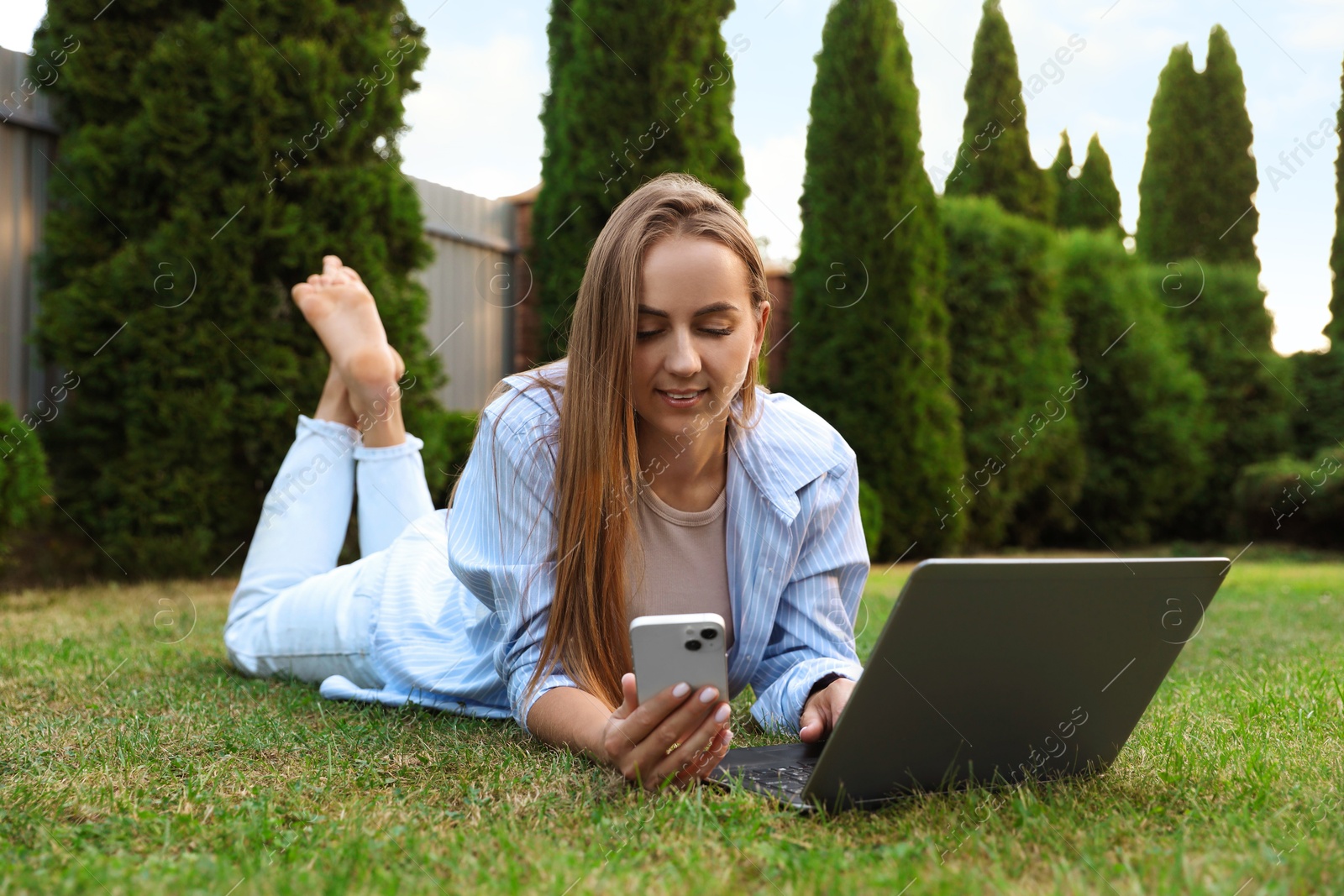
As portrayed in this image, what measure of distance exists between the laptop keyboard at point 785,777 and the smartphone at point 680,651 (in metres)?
0.25

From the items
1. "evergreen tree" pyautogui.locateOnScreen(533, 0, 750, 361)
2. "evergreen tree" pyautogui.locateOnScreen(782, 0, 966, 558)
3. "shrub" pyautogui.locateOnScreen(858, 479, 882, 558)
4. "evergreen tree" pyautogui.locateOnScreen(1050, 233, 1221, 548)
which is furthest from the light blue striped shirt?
"evergreen tree" pyautogui.locateOnScreen(1050, 233, 1221, 548)

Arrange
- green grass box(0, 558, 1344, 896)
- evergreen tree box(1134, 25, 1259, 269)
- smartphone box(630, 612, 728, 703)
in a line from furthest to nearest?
evergreen tree box(1134, 25, 1259, 269) < smartphone box(630, 612, 728, 703) < green grass box(0, 558, 1344, 896)

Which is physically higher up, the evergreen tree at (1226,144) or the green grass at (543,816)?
the evergreen tree at (1226,144)

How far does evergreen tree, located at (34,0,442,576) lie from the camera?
546cm

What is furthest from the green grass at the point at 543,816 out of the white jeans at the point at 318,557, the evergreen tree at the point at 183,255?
the evergreen tree at the point at 183,255

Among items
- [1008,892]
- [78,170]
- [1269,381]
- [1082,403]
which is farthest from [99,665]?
[1269,381]

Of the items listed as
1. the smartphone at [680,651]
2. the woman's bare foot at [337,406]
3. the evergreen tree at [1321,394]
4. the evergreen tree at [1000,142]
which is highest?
the evergreen tree at [1000,142]

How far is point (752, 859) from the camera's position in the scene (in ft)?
4.26

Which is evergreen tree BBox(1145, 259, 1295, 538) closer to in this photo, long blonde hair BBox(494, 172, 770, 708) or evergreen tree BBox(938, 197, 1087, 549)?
evergreen tree BBox(938, 197, 1087, 549)

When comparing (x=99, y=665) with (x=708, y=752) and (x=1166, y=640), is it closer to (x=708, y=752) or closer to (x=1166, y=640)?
(x=708, y=752)

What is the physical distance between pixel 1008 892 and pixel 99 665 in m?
2.80

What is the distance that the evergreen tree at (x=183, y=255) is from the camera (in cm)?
546

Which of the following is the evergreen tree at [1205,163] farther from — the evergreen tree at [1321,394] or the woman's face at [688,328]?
the woman's face at [688,328]

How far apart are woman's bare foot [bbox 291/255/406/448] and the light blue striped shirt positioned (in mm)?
890
